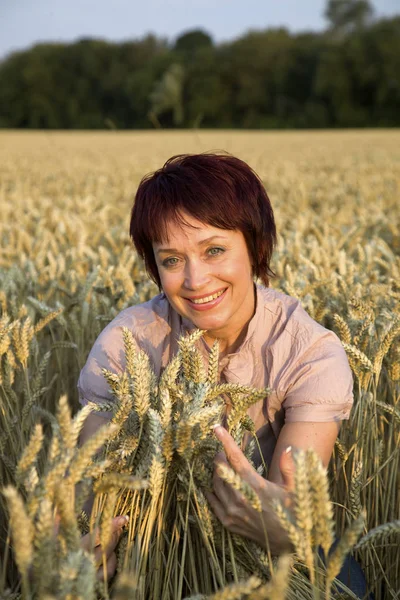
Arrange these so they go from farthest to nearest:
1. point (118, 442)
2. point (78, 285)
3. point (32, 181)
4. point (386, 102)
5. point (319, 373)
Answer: point (386, 102)
point (32, 181)
point (78, 285)
point (319, 373)
point (118, 442)

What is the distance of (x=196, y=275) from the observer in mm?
1920

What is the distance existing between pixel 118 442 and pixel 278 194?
6341mm

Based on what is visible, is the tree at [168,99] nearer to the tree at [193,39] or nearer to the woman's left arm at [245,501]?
the tree at [193,39]

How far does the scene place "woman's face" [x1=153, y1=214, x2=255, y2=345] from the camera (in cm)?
194

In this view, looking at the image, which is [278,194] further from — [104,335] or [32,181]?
[104,335]

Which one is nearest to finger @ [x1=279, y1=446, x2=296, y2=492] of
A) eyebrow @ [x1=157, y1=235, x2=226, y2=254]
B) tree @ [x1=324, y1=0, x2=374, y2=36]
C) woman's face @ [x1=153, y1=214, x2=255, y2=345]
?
woman's face @ [x1=153, y1=214, x2=255, y2=345]

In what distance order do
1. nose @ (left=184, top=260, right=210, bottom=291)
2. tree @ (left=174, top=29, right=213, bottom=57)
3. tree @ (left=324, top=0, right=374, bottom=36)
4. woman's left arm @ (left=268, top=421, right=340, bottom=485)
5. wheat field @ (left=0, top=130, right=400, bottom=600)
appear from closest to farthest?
wheat field @ (left=0, top=130, right=400, bottom=600) < woman's left arm @ (left=268, top=421, right=340, bottom=485) < nose @ (left=184, top=260, right=210, bottom=291) < tree @ (left=324, top=0, right=374, bottom=36) < tree @ (left=174, top=29, right=213, bottom=57)

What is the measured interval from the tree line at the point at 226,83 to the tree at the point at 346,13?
349 inches

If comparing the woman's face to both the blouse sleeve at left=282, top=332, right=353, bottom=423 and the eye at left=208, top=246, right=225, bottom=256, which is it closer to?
the eye at left=208, top=246, right=225, bottom=256

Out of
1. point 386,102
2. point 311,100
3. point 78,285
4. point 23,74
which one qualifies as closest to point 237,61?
point 311,100

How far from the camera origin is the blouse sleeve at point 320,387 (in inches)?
69.6

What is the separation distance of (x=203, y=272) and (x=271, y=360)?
32cm

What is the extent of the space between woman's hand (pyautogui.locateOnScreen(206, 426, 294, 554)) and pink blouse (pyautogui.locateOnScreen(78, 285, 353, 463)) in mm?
327

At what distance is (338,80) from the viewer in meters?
48.0
